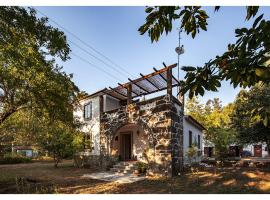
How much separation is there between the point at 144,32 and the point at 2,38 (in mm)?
8108

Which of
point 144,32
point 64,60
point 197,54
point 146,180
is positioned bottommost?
point 146,180

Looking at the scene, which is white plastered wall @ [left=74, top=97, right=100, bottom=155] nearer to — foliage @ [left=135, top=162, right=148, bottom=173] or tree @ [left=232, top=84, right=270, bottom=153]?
foliage @ [left=135, top=162, right=148, bottom=173]

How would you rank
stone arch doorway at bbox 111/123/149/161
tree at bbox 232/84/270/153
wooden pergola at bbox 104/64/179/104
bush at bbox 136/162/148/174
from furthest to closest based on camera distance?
1. stone arch doorway at bbox 111/123/149/161
2. tree at bbox 232/84/270/153
3. bush at bbox 136/162/148/174
4. wooden pergola at bbox 104/64/179/104

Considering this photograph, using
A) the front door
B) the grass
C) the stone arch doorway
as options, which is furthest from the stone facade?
the front door

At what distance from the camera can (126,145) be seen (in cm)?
2028

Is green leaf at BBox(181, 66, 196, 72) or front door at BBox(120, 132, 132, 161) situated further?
front door at BBox(120, 132, 132, 161)

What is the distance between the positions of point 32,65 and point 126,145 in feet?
40.2

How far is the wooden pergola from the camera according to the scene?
564 inches

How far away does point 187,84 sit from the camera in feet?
9.64

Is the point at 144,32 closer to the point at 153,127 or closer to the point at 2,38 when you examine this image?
the point at 2,38

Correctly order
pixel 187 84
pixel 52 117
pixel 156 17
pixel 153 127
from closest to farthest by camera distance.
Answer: pixel 187 84 → pixel 156 17 → pixel 52 117 → pixel 153 127

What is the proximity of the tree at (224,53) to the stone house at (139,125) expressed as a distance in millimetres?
10726

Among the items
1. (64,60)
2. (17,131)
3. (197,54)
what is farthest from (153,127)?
(17,131)
